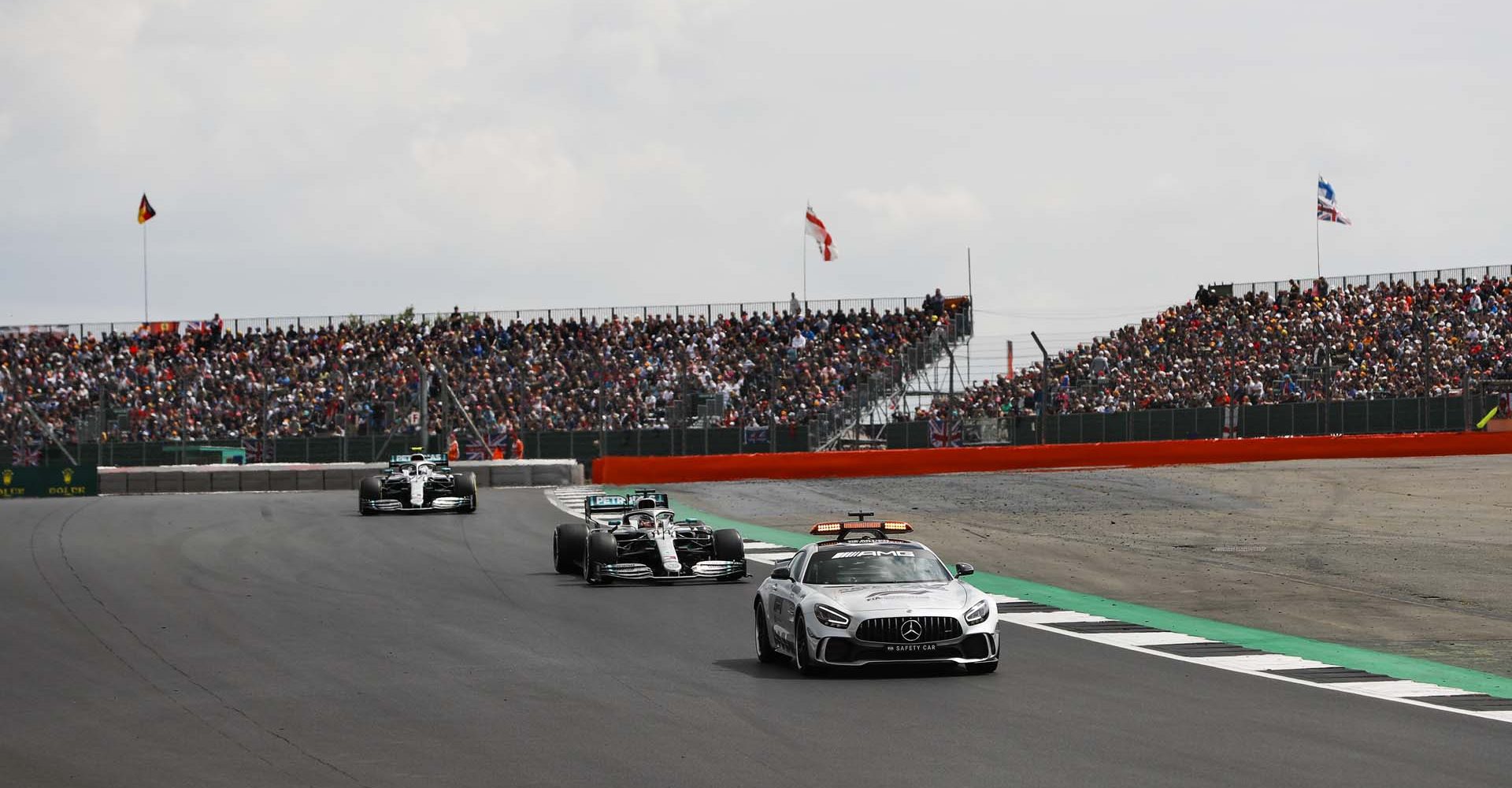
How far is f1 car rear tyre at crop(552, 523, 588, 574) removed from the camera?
22031 mm

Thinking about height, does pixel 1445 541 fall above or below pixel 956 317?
below

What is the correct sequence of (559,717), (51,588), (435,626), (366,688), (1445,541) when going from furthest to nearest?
(1445,541)
(51,588)
(435,626)
(366,688)
(559,717)

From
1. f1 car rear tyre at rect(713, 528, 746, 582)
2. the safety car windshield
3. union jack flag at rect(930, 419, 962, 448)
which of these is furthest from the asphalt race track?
union jack flag at rect(930, 419, 962, 448)

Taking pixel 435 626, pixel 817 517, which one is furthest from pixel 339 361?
pixel 435 626

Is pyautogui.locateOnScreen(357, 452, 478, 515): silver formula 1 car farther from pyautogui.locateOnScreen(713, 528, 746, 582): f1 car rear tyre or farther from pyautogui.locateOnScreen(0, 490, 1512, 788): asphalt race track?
pyautogui.locateOnScreen(713, 528, 746, 582): f1 car rear tyre

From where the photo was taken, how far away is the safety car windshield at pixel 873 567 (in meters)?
13.7

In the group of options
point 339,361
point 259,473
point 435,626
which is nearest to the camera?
point 435,626

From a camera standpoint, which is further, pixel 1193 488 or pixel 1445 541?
pixel 1193 488

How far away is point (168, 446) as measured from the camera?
48594mm

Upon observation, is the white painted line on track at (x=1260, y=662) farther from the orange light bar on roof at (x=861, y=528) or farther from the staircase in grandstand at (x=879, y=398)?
the staircase in grandstand at (x=879, y=398)

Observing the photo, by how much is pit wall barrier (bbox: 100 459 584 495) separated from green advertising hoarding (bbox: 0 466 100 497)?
60 cm

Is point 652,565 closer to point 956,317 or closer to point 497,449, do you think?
point 497,449

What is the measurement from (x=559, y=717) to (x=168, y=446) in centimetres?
3997

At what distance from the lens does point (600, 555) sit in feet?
67.6
